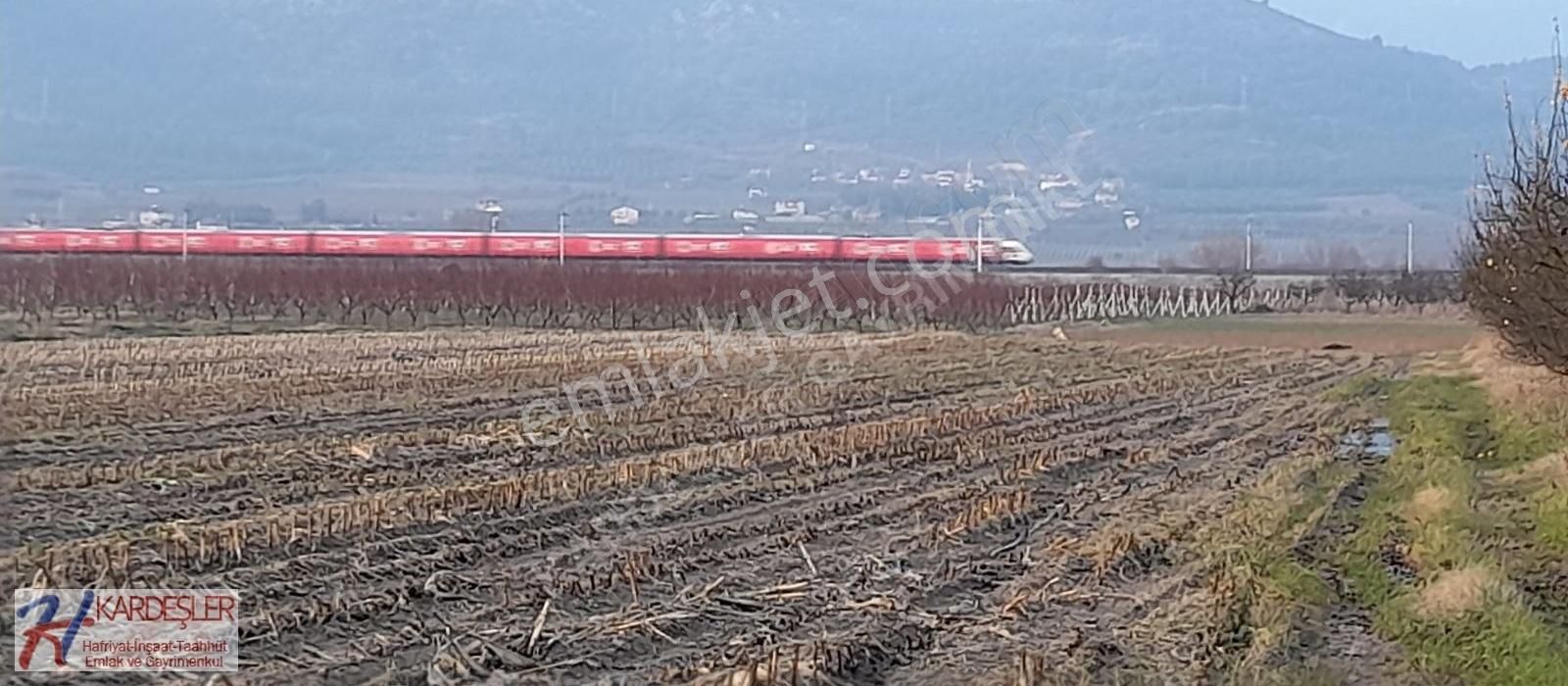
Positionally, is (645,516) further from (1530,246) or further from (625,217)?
(625,217)

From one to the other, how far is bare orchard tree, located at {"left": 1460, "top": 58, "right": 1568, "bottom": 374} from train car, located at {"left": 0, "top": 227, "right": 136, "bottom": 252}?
33.3 ft

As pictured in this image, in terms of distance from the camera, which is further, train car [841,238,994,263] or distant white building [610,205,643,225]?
distant white building [610,205,643,225]

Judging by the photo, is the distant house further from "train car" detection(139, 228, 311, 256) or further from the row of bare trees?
"train car" detection(139, 228, 311, 256)

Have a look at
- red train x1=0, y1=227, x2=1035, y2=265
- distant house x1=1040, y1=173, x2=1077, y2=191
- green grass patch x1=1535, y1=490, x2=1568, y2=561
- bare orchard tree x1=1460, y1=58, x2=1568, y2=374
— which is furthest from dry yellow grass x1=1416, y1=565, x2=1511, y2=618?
red train x1=0, y1=227, x2=1035, y2=265

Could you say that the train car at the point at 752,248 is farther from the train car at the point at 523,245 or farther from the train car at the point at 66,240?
the train car at the point at 66,240

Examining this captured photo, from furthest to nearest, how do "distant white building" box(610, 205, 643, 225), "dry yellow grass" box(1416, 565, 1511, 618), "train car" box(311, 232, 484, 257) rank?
1. "distant white building" box(610, 205, 643, 225)
2. "train car" box(311, 232, 484, 257)
3. "dry yellow grass" box(1416, 565, 1511, 618)

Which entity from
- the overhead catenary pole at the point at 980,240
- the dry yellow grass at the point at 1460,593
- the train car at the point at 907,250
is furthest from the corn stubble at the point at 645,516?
the train car at the point at 907,250

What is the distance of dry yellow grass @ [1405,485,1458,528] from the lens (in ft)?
38.3

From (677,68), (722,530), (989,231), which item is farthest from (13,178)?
(677,68)

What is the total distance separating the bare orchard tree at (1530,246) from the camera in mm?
15906

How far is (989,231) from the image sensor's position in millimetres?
56969

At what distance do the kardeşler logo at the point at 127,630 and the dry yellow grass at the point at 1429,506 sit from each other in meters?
7.43

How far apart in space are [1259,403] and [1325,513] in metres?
10.3

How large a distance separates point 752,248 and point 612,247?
457cm
